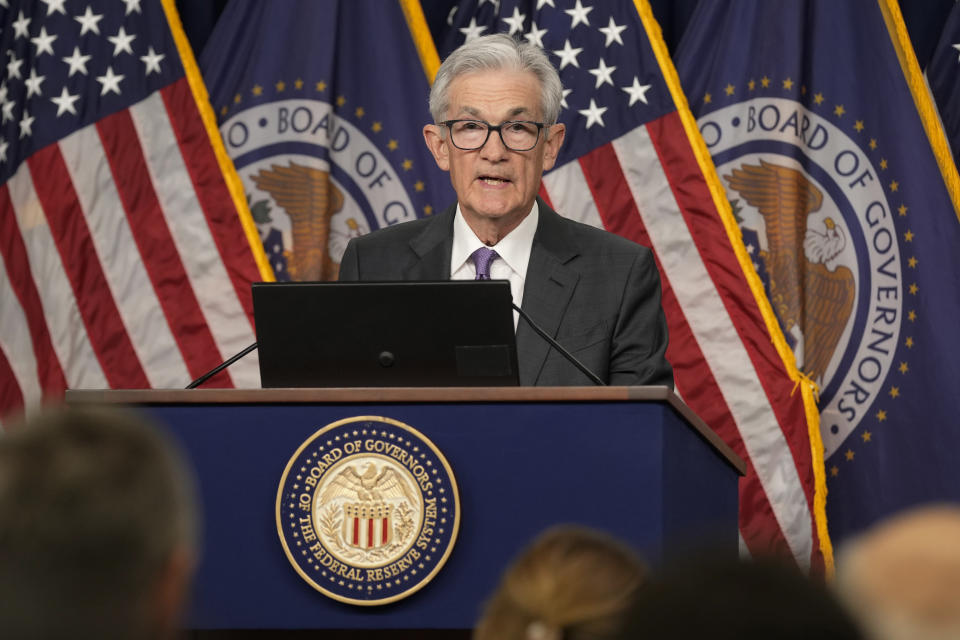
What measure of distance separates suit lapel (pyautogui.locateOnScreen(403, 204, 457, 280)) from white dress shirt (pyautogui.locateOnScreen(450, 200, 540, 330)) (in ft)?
0.07

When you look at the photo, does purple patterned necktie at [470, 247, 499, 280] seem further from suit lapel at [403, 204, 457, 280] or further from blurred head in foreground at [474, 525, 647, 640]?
blurred head in foreground at [474, 525, 647, 640]

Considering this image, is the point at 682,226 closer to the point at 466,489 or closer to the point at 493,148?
the point at 493,148

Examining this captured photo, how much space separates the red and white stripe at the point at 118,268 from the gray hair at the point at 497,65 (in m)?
1.80

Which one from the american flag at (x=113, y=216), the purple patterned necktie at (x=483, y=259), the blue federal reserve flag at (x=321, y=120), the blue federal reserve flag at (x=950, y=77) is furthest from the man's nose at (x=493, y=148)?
the blue federal reserve flag at (x=950, y=77)

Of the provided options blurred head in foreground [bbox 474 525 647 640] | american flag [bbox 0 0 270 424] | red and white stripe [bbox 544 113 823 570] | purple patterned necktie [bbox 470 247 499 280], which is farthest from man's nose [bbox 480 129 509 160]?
blurred head in foreground [bbox 474 525 647 640]

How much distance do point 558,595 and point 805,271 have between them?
407cm

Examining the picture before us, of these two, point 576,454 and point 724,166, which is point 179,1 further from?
Answer: point 576,454

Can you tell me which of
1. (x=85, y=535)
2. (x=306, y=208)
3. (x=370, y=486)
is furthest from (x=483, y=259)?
(x=85, y=535)

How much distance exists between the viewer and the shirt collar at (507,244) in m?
3.35

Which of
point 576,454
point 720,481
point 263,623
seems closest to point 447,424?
point 576,454

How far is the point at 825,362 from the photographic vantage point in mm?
4820

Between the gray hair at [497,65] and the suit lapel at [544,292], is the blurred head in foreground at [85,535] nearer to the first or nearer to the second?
the suit lapel at [544,292]

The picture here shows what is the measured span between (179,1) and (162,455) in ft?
16.3

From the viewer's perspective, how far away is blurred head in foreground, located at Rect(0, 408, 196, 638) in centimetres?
75
